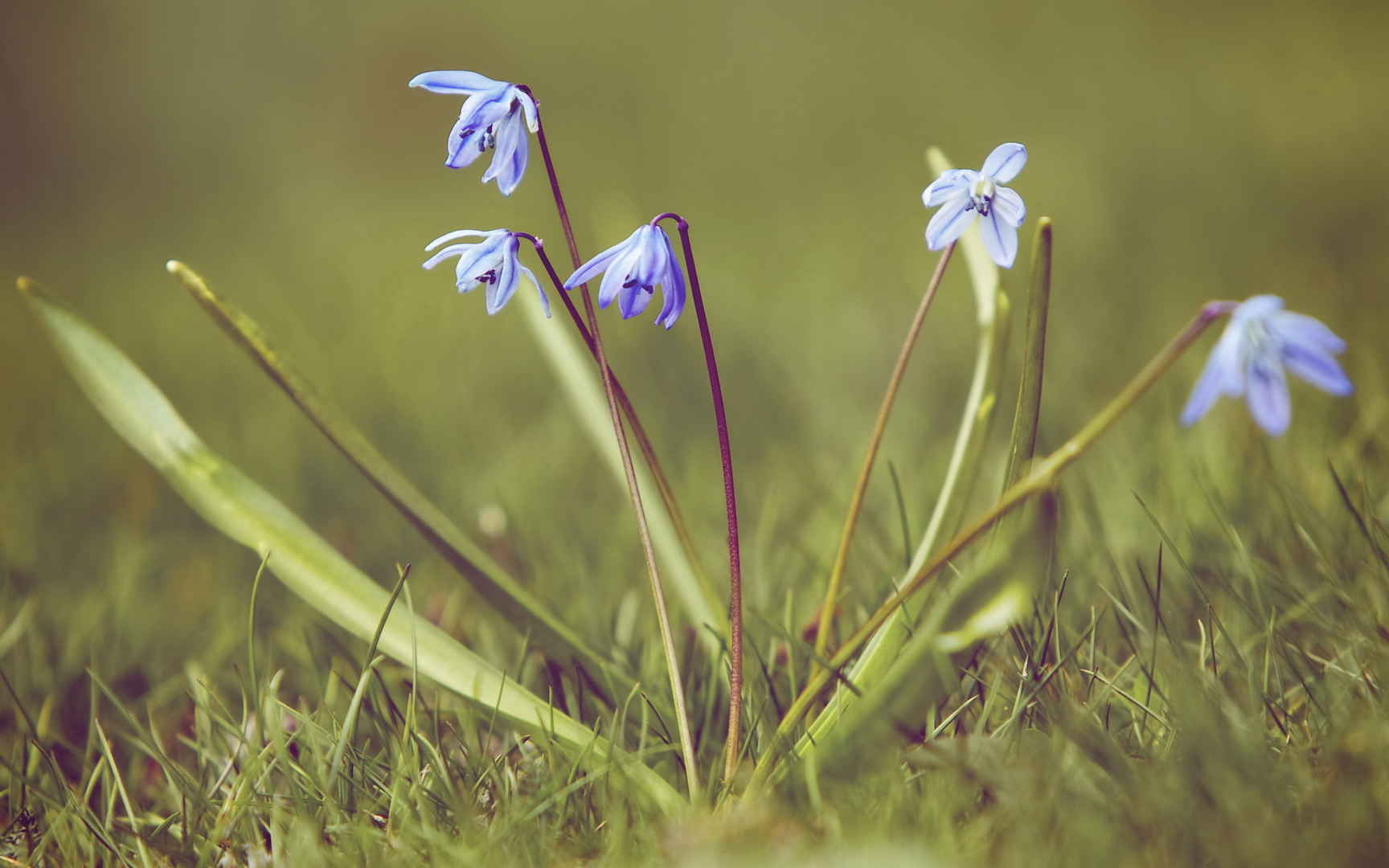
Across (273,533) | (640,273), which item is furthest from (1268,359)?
(273,533)

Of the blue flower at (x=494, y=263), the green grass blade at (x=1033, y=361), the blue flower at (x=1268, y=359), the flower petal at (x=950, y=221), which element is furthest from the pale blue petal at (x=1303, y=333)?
the blue flower at (x=494, y=263)

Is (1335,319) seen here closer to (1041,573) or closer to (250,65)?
(1041,573)

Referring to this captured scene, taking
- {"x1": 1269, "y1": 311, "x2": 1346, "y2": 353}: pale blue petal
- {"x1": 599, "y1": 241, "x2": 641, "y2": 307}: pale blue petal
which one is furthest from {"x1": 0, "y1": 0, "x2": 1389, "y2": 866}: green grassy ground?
{"x1": 599, "y1": 241, "x2": 641, "y2": 307}: pale blue petal

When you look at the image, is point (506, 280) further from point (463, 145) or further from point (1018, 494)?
point (1018, 494)

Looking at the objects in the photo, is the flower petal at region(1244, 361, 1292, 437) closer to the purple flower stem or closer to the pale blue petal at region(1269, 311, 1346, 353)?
the pale blue petal at region(1269, 311, 1346, 353)

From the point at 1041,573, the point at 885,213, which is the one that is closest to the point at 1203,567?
the point at 1041,573
